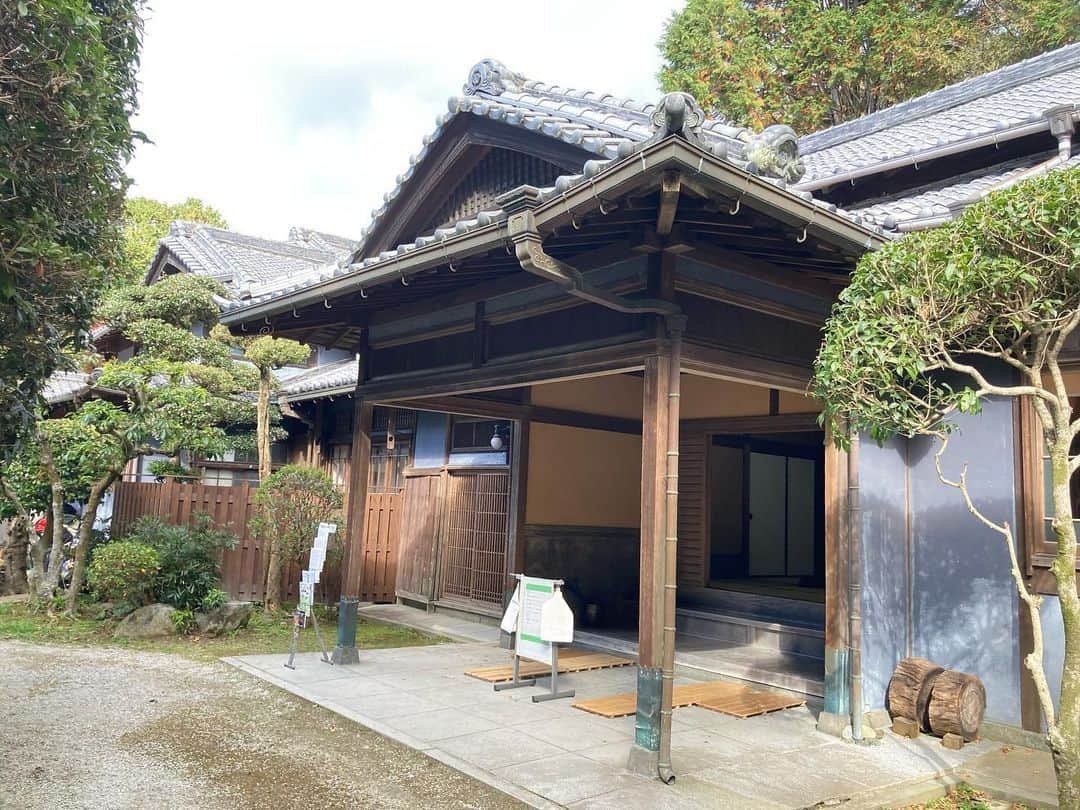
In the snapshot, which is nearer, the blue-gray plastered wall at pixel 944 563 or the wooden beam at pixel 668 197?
the wooden beam at pixel 668 197

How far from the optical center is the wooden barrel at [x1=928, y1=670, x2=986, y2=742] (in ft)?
18.9

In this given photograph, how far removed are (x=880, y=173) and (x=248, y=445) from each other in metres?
9.28

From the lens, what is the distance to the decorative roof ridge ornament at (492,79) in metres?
8.00

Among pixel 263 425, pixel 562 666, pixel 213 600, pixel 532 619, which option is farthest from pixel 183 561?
pixel 532 619

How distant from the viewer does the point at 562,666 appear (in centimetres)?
823

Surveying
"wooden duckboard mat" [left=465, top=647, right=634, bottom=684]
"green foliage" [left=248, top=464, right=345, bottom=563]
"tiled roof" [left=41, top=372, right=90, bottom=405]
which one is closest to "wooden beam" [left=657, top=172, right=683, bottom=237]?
"wooden duckboard mat" [left=465, top=647, right=634, bottom=684]

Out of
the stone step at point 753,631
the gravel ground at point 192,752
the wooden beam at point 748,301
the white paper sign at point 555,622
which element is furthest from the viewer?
the stone step at point 753,631

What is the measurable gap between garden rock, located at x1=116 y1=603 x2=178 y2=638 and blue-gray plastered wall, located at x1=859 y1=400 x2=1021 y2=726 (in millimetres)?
7474

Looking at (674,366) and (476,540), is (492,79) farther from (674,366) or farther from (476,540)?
(476,540)

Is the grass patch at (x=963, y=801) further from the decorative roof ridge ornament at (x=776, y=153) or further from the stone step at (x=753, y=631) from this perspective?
the decorative roof ridge ornament at (x=776, y=153)

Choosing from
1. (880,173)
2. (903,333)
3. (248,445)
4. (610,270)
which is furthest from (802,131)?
(903,333)

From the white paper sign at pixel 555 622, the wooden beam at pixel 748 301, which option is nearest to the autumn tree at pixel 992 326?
the wooden beam at pixel 748 301

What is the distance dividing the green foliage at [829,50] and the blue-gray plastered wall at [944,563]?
1426 cm

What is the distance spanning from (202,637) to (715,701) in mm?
5898
